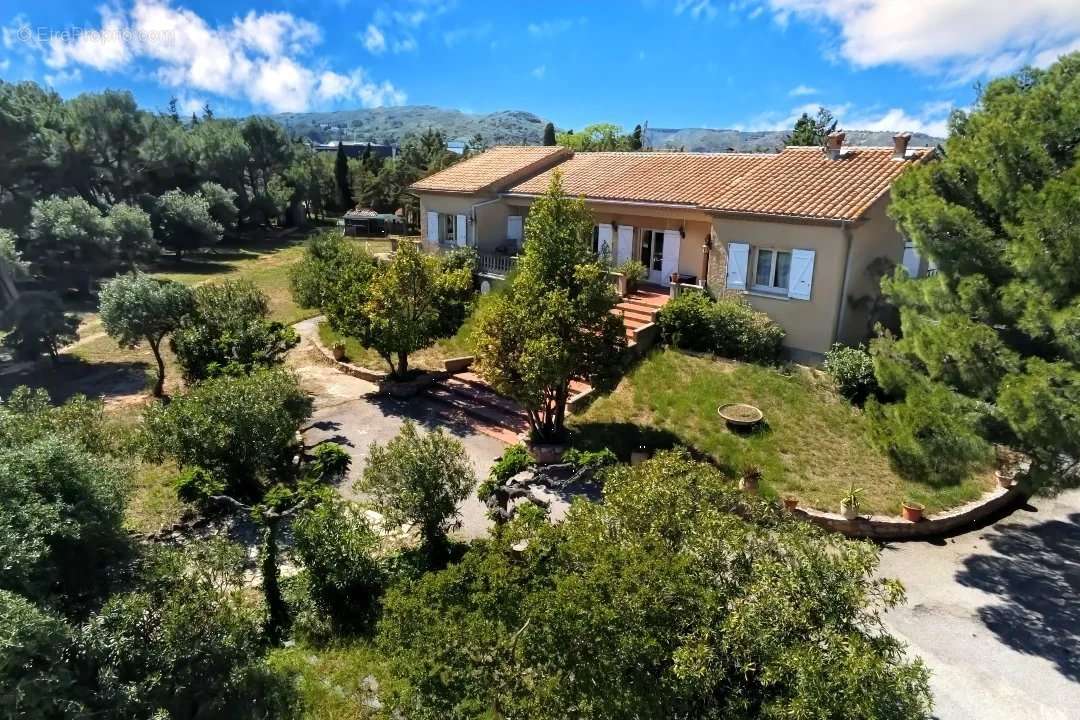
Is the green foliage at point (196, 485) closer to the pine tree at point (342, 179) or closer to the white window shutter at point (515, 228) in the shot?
the white window shutter at point (515, 228)

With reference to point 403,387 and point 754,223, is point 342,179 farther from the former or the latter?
point 754,223

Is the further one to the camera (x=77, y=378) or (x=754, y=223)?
(x=77, y=378)

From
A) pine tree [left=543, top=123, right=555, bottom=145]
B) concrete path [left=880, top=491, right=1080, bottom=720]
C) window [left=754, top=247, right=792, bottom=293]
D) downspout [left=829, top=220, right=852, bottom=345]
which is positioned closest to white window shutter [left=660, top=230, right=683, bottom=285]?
window [left=754, top=247, right=792, bottom=293]

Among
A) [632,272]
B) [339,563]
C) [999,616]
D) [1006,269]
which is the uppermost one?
[1006,269]

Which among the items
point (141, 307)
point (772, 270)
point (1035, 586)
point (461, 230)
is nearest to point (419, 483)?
point (1035, 586)

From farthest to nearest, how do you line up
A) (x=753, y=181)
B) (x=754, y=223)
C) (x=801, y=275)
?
(x=753, y=181) → (x=754, y=223) → (x=801, y=275)

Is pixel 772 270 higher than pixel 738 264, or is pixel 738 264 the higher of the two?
pixel 738 264

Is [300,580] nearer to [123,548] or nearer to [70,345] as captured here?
[123,548]

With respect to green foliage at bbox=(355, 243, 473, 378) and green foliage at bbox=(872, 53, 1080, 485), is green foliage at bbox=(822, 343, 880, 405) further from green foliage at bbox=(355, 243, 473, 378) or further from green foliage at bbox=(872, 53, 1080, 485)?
green foliage at bbox=(355, 243, 473, 378)
